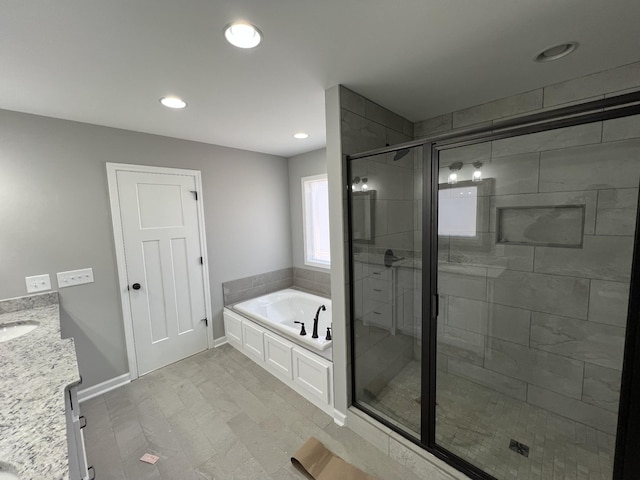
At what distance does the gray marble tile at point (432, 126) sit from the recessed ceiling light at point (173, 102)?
6.73 ft

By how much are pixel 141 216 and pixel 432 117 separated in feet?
9.74

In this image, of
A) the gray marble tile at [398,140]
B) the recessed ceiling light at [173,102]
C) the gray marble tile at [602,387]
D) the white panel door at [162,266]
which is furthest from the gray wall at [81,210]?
Answer: the gray marble tile at [602,387]

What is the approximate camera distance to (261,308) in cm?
333

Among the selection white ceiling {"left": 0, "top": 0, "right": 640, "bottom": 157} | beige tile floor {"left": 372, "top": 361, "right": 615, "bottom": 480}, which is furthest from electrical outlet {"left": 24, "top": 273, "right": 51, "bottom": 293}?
beige tile floor {"left": 372, "top": 361, "right": 615, "bottom": 480}

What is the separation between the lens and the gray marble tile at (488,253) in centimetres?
201

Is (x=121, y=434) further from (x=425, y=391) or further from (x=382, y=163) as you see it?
(x=382, y=163)

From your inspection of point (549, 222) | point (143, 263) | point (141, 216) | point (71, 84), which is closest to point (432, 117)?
point (549, 222)

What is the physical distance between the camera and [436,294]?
5.16 feet

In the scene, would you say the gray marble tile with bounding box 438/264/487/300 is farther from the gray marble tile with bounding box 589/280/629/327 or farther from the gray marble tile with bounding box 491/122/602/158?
the gray marble tile with bounding box 491/122/602/158

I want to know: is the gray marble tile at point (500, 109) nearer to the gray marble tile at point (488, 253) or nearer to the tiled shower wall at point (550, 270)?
the tiled shower wall at point (550, 270)

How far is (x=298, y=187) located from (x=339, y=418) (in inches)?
109

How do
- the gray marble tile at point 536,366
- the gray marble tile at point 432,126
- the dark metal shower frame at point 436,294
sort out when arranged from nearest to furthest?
the dark metal shower frame at point 436,294 → the gray marble tile at point 536,366 → the gray marble tile at point 432,126

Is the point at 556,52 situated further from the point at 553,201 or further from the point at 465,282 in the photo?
the point at 465,282

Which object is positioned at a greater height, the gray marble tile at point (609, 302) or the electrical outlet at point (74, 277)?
the electrical outlet at point (74, 277)
